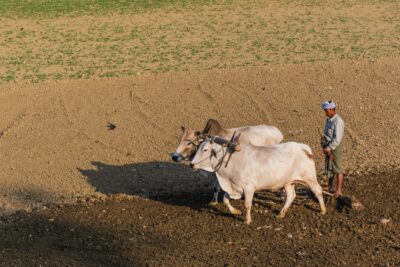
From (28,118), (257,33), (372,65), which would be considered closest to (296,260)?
(28,118)

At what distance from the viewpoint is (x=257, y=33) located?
31.0 m

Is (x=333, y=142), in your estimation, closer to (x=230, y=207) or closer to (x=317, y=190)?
(x=317, y=190)

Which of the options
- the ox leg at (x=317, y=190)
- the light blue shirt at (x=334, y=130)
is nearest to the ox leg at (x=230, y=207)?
the ox leg at (x=317, y=190)

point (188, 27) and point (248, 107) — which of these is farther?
point (188, 27)

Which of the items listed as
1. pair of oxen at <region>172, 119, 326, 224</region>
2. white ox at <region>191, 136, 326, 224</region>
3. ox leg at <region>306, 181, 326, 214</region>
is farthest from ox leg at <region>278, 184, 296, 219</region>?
ox leg at <region>306, 181, 326, 214</region>

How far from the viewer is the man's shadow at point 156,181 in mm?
15617

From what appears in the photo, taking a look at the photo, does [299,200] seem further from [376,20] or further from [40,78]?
[376,20]

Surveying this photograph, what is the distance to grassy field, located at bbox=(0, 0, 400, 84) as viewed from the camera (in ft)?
87.0

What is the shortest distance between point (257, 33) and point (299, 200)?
55.9ft

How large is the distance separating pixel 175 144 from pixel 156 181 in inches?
94.1

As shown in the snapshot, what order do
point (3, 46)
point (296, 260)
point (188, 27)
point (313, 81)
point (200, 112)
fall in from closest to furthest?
point (296, 260)
point (200, 112)
point (313, 81)
point (3, 46)
point (188, 27)

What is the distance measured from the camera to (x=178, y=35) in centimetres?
3098

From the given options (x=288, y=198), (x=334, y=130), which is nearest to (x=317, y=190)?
(x=288, y=198)

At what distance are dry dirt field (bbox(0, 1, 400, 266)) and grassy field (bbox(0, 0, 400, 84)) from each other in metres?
0.16
